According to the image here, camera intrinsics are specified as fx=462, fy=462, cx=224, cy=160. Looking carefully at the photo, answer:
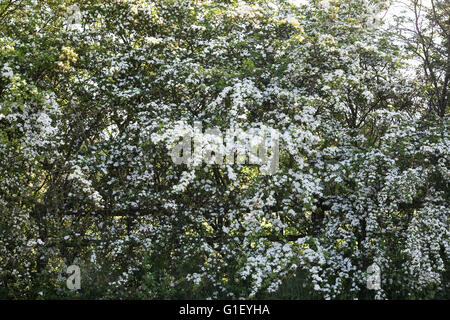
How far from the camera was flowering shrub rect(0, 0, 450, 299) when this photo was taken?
809cm

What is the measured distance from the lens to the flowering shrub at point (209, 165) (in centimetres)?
809

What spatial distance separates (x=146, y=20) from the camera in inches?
394

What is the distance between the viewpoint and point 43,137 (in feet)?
27.5

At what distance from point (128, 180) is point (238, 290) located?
10.1 feet

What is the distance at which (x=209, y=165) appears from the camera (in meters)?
8.32

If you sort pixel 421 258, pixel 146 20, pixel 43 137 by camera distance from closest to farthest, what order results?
1. pixel 421 258
2. pixel 43 137
3. pixel 146 20

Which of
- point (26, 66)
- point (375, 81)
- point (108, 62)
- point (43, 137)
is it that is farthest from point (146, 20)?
point (375, 81)

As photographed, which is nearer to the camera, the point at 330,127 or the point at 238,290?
the point at 238,290

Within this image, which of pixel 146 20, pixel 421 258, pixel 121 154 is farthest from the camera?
pixel 146 20
